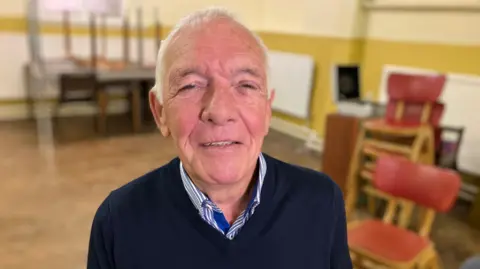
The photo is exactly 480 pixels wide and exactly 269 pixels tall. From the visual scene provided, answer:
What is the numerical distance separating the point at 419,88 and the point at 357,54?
6.52 ft

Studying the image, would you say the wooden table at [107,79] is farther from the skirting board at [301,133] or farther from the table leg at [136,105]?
the skirting board at [301,133]

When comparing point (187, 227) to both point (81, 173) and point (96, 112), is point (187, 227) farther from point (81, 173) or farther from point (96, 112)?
point (96, 112)

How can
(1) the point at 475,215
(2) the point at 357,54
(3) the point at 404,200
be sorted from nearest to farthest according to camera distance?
(3) the point at 404,200 → (1) the point at 475,215 → (2) the point at 357,54

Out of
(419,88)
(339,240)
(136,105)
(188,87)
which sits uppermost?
(188,87)

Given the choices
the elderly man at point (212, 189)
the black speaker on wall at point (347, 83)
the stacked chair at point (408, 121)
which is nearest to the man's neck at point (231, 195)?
the elderly man at point (212, 189)

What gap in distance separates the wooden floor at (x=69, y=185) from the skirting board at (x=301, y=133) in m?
0.14

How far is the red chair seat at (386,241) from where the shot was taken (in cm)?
204

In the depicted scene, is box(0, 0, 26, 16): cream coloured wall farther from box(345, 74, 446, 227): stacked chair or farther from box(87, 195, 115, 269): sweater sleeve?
box(87, 195, 115, 269): sweater sleeve

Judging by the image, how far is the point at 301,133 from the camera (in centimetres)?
596

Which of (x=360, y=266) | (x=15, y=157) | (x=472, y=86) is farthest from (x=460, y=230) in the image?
(x=15, y=157)

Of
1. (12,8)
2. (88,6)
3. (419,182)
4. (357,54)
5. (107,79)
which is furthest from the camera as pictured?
(88,6)

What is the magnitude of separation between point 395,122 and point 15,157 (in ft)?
12.0

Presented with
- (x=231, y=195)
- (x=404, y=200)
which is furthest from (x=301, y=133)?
(x=231, y=195)

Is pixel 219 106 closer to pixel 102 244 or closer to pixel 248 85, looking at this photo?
pixel 248 85
